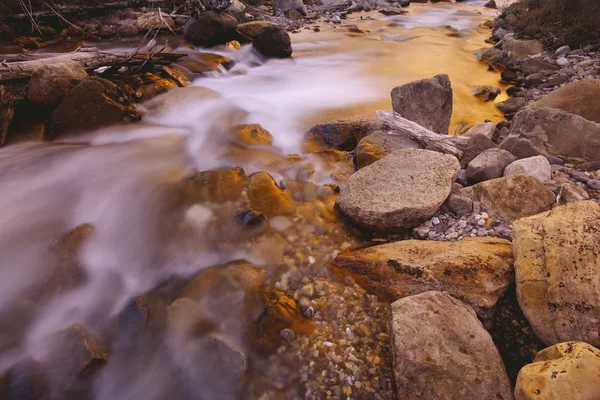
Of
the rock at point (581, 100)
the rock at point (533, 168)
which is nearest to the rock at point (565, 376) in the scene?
the rock at point (533, 168)

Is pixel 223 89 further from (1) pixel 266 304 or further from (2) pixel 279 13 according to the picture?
(2) pixel 279 13

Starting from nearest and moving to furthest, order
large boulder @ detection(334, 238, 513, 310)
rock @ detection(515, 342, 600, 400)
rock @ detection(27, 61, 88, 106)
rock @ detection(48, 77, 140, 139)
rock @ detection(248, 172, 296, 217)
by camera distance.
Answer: rock @ detection(515, 342, 600, 400) → large boulder @ detection(334, 238, 513, 310) → rock @ detection(248, 172, 296, 217) → rock @ detection(48, 77, 140, 139) → rock @ detection(27, 61, 88, 106)

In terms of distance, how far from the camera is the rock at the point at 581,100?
4.82 m

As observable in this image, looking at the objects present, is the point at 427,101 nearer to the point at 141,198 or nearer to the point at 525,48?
the point at 141,198

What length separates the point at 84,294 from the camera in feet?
10.2

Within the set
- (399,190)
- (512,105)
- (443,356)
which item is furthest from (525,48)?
(443,356)

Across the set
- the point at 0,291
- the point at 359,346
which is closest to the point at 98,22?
the point at 0,291

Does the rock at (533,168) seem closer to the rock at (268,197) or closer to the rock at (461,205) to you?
the rock at (461,205)

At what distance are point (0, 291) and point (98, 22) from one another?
10.2 metres

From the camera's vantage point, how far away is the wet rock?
13.5ft

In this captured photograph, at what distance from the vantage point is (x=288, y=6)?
50.6 ft

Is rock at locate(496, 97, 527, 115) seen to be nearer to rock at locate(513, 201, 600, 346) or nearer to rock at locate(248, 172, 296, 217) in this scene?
rock at locate(513, 201, 600, 346)

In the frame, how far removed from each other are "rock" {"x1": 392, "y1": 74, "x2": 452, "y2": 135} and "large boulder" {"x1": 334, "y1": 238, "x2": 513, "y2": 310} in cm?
244

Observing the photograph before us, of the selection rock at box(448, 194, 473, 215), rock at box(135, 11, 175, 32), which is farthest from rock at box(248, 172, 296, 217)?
rock at box(135, 11, 175, 32)
